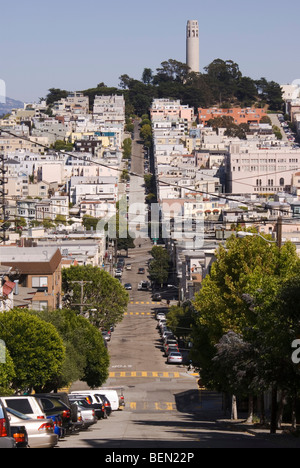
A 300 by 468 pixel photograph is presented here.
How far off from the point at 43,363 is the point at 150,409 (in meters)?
10.1

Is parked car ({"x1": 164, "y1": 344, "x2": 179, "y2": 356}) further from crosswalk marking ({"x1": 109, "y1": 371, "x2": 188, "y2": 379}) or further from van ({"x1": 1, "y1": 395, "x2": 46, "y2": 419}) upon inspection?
van ({"x1": 1, "y1": 395, "x2": 46, "y2": 419})

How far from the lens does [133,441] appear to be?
16.2 metres

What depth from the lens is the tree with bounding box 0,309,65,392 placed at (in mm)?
29719

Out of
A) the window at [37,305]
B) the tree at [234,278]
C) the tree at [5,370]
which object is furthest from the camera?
the window at [37,305]

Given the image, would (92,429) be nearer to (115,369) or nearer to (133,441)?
(133,441)

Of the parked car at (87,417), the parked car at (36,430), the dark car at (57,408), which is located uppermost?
the parked car at (36,430)

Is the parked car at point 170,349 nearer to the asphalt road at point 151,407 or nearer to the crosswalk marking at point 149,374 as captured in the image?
the asphalt road at point 151,407

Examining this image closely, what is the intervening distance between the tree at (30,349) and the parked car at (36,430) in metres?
14.4

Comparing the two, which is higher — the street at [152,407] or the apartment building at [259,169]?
the apartment building at [259,169]

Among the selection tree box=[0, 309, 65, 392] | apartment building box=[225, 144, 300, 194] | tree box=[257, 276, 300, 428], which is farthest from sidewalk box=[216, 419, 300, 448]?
apartment building box=[225, 144, 300, 194]

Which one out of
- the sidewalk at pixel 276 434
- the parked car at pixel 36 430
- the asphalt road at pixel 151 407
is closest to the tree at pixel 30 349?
the asphalt road at pixel 151 407
